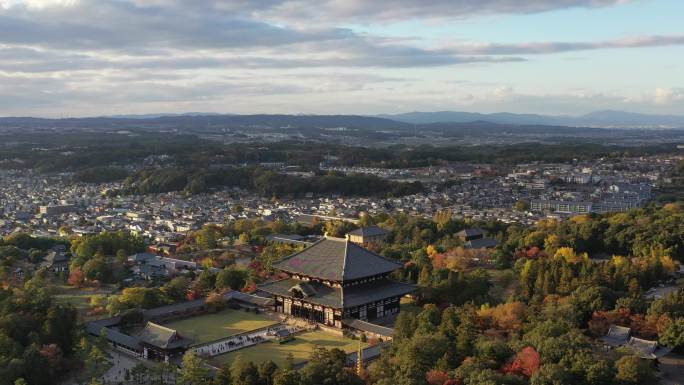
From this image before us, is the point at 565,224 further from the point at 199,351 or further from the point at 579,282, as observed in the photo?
the point at 199,351

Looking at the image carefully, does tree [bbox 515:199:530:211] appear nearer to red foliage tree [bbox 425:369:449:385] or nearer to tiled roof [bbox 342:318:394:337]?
tiled roof [bbox 342:318:394:337]

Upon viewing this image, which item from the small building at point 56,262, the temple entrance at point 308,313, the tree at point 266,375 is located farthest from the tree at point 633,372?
the small building at point 56,262

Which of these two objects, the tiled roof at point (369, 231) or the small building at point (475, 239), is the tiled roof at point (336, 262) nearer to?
the small building at point (475, 239)

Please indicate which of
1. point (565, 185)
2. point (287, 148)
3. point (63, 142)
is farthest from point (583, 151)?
point (63, 142)

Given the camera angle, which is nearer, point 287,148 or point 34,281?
point 34,281

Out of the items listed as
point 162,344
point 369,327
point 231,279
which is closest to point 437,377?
point 369,327
